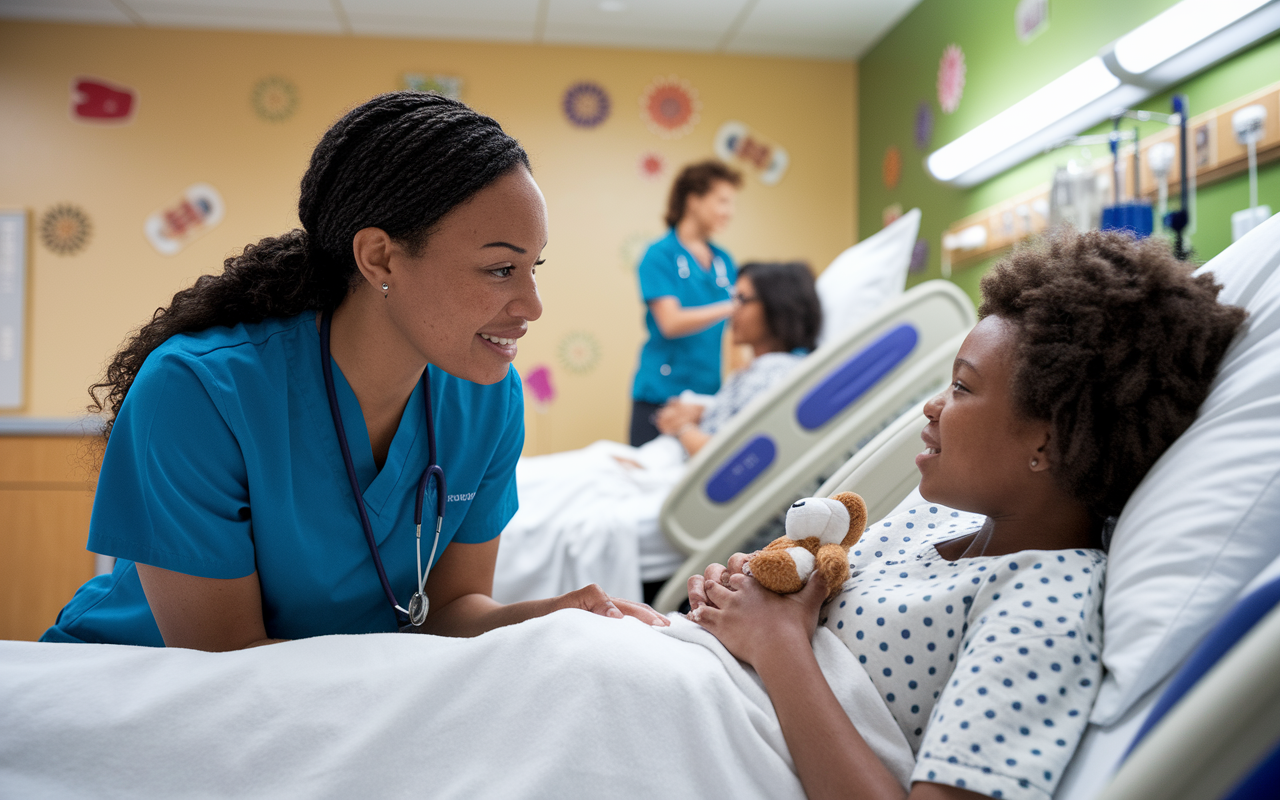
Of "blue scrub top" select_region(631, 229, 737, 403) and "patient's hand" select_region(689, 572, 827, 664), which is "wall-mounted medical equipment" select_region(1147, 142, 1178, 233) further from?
"patient's hand" select_region(689, 572, 827, 664)

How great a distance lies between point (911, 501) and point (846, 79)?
13.2ft

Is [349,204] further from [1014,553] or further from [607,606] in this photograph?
[1014,553]

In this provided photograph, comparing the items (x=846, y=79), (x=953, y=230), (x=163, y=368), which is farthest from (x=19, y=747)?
(x=846, y=79)

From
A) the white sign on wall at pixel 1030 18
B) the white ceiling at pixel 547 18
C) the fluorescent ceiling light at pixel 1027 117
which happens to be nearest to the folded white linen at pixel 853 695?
the fluorescent ceiling light at pixel 1027 117

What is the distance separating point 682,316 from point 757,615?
2360mm

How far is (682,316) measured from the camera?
3.27 m

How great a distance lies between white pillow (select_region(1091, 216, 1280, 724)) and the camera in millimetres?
744

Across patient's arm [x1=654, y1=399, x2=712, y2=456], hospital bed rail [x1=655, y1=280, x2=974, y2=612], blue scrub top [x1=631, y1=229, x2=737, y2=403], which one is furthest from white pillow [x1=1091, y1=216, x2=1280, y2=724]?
blue scrub top [x1=631, y1=229, x2=737, y2=403]

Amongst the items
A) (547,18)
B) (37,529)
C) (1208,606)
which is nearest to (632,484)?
(1208,606)

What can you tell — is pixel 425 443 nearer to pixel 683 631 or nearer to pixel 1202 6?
→ pixel 683 631

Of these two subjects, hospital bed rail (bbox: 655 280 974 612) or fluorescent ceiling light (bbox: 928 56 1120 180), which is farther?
fluorescent ceiling light (bbox: 928 56 1120 180)

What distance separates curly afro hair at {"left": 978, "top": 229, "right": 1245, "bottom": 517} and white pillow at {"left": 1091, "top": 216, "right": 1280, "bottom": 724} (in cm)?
3

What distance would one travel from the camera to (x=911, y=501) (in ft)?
4.04

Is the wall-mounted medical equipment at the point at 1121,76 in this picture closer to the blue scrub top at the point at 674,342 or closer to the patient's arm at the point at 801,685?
the blue scrub top at the point at 674,342
